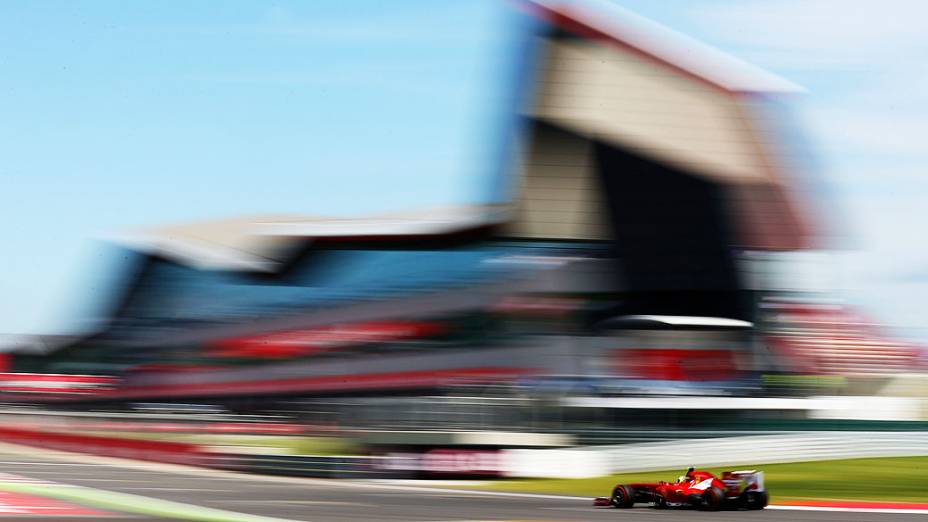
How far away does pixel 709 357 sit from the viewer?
119ft

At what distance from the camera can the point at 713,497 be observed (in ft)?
37.0

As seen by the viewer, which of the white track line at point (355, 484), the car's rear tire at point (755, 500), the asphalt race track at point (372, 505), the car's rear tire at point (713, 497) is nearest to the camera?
the asphalt race track at point (372, 505)

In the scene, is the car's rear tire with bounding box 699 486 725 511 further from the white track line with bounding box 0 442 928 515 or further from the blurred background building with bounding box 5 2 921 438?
the blurred background building with bounding box 5 2 921 438

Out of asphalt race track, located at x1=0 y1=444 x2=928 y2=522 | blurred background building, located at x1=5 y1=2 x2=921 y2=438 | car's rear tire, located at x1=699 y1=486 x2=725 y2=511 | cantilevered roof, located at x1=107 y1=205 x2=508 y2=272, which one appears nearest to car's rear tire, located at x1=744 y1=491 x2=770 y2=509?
asphalt race track, located at x1=0 y1=444 x2=928 y2=522

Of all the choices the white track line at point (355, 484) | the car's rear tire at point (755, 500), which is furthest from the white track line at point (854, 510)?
the car's rear tire at point (755, 500)

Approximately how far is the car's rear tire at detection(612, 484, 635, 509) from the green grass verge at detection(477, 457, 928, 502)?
10.7 ft

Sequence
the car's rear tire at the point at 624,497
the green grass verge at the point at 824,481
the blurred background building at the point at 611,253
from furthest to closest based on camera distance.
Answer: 1. the blurred background building at the point at 611,253
2. the green grass verge at the point at 824,481
3. the car's rear tire at the point at 624,497

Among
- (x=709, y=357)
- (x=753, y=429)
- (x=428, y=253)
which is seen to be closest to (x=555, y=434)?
(x=753, y=429)

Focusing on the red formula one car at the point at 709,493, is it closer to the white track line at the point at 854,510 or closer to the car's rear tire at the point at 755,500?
the car's rear tire at the point at 755,500

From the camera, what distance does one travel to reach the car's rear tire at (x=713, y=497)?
11.2 metres

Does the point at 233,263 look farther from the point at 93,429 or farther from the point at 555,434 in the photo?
the point at 555,434

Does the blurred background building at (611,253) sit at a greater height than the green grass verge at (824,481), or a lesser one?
greater

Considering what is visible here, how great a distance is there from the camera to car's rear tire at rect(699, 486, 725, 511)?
1124 centimetres

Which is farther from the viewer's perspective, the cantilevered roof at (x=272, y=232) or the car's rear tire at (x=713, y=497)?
the cantilevered roof at (x=272, y=232)
